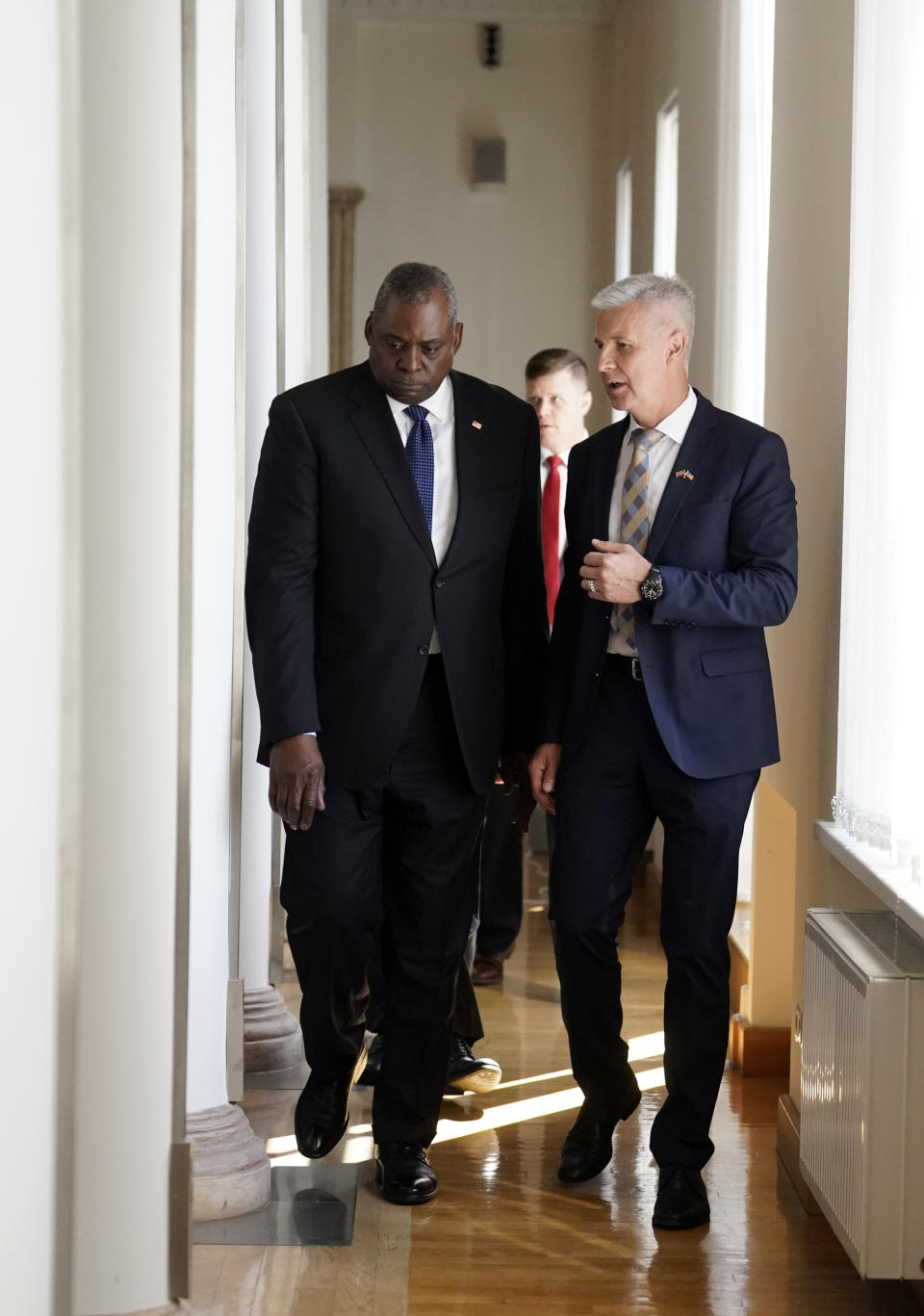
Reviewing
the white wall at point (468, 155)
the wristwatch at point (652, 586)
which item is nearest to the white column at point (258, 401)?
the wristwatch at point (652, 586)

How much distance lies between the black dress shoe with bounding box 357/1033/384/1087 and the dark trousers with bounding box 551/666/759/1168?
35.2 inches

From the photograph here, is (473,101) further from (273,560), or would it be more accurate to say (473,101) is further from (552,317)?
(273,560)

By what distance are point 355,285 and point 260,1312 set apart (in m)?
7.18

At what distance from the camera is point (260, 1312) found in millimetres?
2654

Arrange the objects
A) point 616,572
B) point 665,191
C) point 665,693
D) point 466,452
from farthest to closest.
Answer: point 665,191
point 466,452
point 665,693
point 616,572

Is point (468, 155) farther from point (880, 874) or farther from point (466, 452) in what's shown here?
point (880, 874)

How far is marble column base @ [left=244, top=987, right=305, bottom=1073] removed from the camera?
4016mm

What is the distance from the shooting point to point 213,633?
10.5 feet

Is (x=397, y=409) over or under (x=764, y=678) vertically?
over

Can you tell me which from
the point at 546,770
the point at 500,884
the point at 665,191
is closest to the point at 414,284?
the point at 546,770

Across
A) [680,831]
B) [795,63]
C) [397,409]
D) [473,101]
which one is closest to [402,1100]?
[680,831]

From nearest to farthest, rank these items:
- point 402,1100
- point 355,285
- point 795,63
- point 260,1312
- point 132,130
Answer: point 132,130 → point 260,1312 → point 402,1100 → point 795,63 → point 355,285

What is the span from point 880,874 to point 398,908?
3.22 feet

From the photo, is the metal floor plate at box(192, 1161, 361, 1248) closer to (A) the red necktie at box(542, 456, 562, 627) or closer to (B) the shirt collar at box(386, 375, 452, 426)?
(B) the shirt collar at box(386, 375, 452, 426)
